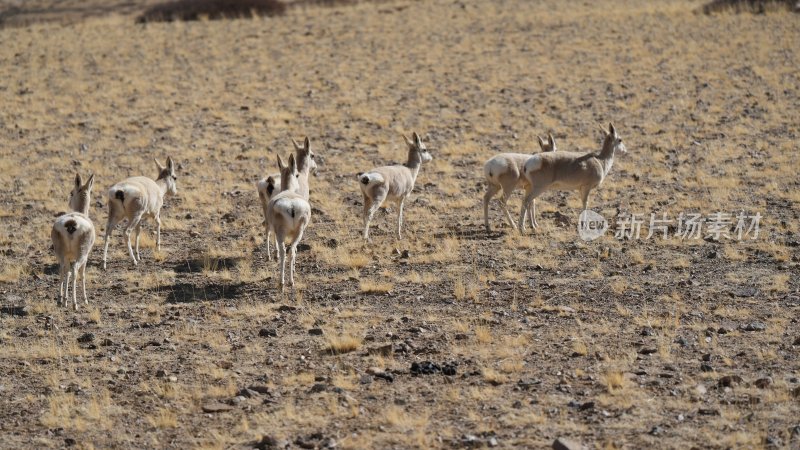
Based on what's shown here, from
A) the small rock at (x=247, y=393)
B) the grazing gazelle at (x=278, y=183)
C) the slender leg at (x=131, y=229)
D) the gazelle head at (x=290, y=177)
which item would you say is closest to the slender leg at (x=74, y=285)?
the slender leg at (x=131, y=229)

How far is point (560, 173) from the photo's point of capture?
16.9 m

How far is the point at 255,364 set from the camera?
37.3 ft

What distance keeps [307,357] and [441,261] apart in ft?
14.0

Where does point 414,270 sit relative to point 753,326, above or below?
above

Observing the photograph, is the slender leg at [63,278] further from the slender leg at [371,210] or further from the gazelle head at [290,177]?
the slender leg at [371,210]

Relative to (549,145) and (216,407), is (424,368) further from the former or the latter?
(549,145)

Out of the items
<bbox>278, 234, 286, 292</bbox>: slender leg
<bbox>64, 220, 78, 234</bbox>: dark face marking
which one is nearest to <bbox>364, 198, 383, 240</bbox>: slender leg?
<bbox>278, 234, 286, 292</bbox>: slender leg

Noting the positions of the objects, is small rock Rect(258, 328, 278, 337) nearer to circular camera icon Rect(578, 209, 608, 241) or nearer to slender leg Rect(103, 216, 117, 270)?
slender leg Rect(103, 216, 117, 270)

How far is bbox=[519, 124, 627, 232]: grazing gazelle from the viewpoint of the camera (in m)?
16.7

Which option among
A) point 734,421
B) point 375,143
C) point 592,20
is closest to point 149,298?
point 734,421

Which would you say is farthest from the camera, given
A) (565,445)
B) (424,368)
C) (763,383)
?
(424,368)

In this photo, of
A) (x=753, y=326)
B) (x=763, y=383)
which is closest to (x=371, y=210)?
(x=753, y=326)

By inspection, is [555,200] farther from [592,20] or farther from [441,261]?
[592,20]

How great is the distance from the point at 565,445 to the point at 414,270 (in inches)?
248
